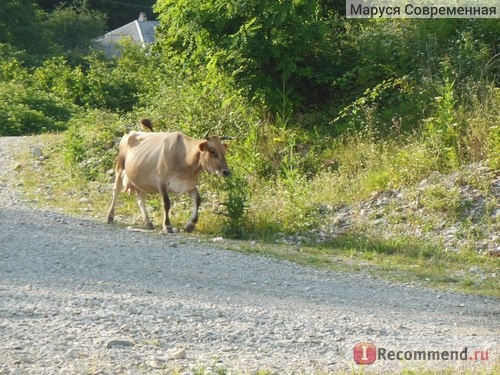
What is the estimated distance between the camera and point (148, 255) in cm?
1409

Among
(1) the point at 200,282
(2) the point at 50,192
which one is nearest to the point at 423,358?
(1) the point at 200,282

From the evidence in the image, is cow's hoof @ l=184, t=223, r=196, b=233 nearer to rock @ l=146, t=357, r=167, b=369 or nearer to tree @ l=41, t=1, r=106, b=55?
rock @ l=146, t=357, r=167, b=369

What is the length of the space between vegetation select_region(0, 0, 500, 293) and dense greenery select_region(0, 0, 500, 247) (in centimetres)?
3

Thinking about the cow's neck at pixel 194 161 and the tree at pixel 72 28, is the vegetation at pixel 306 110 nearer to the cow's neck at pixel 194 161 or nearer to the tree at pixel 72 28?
the cow's neck at pixel 194 161

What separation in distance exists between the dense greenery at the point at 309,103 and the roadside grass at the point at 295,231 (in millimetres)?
65

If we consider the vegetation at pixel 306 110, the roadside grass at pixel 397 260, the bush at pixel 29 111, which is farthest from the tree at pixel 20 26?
the roadside grass at pixel 397 260

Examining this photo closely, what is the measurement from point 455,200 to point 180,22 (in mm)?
8265

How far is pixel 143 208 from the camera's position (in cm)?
1750

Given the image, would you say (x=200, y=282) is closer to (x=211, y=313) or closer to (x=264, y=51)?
(x=211, y=313)

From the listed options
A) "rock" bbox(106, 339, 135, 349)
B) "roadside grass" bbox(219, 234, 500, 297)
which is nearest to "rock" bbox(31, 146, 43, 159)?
"roadside grass" bbox(219, 234, 500, 297)

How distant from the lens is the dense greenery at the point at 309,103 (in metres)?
17.9

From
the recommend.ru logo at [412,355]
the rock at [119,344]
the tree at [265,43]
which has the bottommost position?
the recommend.ru logo at [412,355]

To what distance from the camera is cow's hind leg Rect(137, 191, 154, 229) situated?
56.6ft

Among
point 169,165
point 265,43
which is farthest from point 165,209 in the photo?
point 265,43
